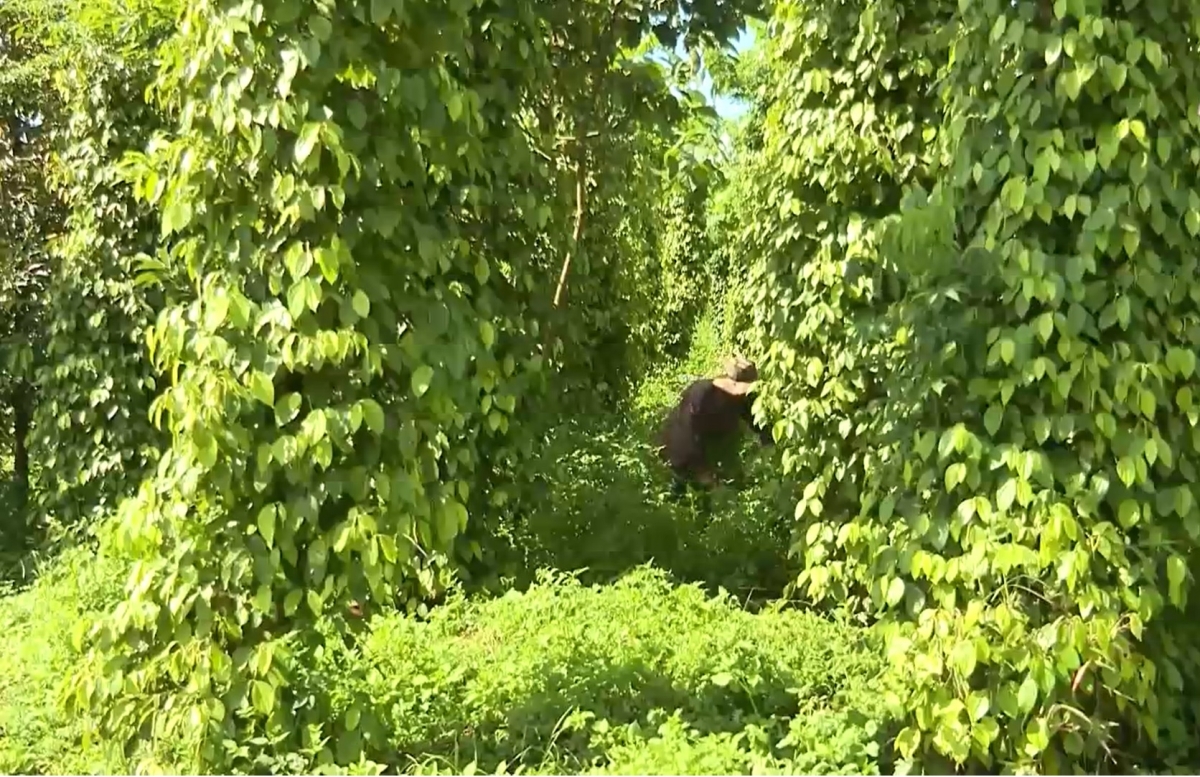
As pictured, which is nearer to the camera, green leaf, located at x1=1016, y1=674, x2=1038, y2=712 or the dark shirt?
green leaf, located at x1=1016, y1=674, x2=1038, y2=712

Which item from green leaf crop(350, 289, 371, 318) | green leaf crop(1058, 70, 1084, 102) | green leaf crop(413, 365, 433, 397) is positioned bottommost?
green leaf crop(413, 365, 433, 397)

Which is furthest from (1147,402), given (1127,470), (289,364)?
(289,364)

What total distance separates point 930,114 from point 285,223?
2755 mm

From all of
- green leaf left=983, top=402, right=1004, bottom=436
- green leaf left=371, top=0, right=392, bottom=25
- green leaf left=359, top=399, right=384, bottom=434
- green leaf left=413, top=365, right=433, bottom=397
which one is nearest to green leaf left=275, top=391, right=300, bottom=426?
green leaf left=359, top=399, right=384, bottom=434

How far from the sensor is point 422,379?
2.47 metres

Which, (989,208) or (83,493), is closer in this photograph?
(989,208)

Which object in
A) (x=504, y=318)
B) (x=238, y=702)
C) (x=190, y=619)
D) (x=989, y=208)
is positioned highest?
(x=989, y=208)

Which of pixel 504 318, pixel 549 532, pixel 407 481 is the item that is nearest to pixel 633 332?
pixel 549 532

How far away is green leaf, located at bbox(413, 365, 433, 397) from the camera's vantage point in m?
2.46

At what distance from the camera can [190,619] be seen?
98.2 inches

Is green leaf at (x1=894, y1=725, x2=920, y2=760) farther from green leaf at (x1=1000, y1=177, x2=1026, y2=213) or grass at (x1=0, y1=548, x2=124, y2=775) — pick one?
grass at (x1=0, y1=548, x2=124, y2=775)

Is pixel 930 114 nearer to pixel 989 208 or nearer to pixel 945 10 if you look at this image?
pixel 945 10

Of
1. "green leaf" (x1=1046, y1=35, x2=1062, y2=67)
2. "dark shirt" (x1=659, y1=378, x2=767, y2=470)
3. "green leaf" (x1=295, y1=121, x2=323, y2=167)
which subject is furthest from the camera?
"dark shirt" (x1=659, y1=378, x2=767, y2=470)

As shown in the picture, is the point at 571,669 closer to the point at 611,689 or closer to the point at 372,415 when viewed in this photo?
the point at 611,689
